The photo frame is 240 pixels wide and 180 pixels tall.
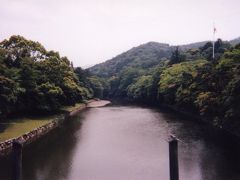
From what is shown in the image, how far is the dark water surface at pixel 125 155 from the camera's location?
104ft

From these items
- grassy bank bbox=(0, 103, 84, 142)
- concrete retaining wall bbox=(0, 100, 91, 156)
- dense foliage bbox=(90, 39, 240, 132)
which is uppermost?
dense foliage bbox=(90, 39, 240, 132)

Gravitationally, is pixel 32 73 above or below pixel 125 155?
above

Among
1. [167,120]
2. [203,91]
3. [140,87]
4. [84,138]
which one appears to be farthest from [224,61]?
[140,87]

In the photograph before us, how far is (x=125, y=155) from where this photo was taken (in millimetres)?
39125

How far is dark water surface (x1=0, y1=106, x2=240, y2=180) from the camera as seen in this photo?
31672mm

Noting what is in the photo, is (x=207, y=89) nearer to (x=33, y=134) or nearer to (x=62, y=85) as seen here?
(x=62, y=85)

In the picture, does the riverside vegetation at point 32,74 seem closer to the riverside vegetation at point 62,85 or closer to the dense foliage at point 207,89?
the riverside vegetation at point 62,85

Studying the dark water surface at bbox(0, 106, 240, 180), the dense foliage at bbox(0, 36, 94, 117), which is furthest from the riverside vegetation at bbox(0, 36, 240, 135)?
the dark water surface at bbox(0, 106, 240, 180)

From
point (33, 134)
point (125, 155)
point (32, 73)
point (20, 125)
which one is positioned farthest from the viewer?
point (32, 73)

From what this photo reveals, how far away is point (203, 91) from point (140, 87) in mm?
72203

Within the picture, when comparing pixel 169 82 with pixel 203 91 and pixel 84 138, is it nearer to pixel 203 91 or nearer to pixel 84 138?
pixel 203 91

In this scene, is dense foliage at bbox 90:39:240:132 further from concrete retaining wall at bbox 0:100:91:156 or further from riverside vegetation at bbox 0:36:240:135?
concrete retaining wall at bbox 0:100:91:156

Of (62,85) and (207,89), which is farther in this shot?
(62,85)

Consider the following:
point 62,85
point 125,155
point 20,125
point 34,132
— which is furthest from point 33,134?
point 62,85
